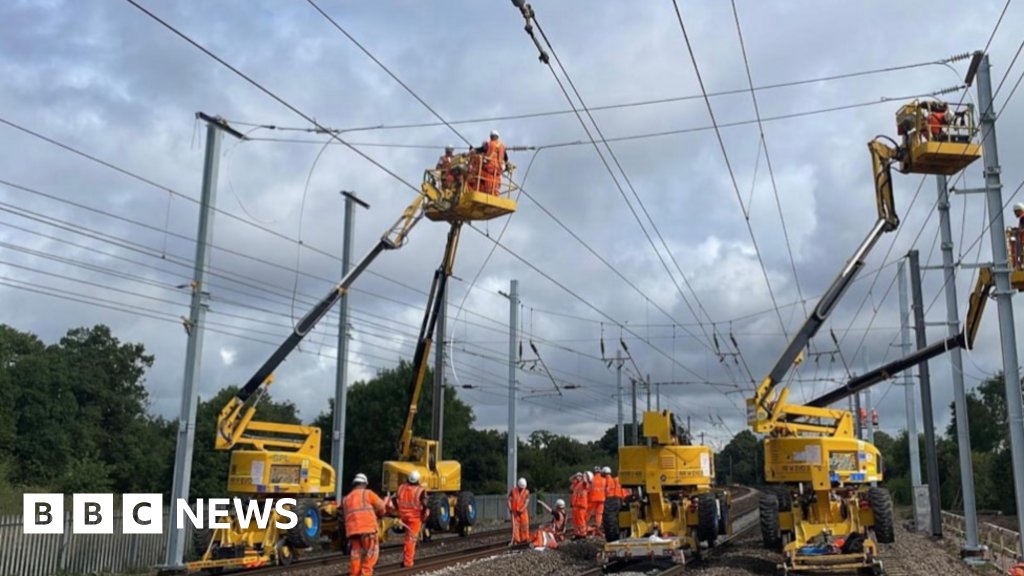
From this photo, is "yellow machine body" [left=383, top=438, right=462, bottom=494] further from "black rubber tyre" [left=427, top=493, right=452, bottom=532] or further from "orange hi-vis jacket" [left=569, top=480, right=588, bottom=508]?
"orange hi-vis jacket" [left=569, top=480, right=588, bottom=508]

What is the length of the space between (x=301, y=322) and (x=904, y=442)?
71495mm

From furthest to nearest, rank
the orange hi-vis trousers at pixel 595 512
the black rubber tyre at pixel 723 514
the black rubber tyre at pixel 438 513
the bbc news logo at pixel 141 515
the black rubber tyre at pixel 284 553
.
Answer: the orange hi-vis trousers at pixel 595 512 → the black rubber tyre at pixel 438 513 → the black rubber tyre at pixel 723 514 → the black rubber tyre at pixel 284 553 → the bbc news logo at pixel 141 515

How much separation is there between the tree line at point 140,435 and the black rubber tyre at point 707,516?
129 feet

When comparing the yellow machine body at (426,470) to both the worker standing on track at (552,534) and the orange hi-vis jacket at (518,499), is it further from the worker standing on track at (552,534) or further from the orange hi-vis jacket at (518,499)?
the worker standing on track at (552,534)

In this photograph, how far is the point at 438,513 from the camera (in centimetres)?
2561

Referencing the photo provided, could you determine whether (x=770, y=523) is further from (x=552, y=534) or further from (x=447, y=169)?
(x=447, y=169)

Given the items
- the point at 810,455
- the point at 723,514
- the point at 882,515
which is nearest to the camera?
the point at 882,515

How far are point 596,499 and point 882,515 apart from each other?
9.14 m

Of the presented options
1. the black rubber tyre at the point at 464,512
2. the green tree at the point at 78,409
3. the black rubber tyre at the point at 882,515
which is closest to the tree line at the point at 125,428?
the green tree at the point at 78,409

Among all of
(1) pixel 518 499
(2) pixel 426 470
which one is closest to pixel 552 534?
(1) pixel 518 499

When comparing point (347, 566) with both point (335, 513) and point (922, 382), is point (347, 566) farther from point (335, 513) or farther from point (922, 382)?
point (922, 382)

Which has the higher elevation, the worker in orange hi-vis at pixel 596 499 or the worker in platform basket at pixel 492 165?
the worker in platform basket at pixel 492 165

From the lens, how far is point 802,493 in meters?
19.2

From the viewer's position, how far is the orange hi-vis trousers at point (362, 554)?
45.2 ft
